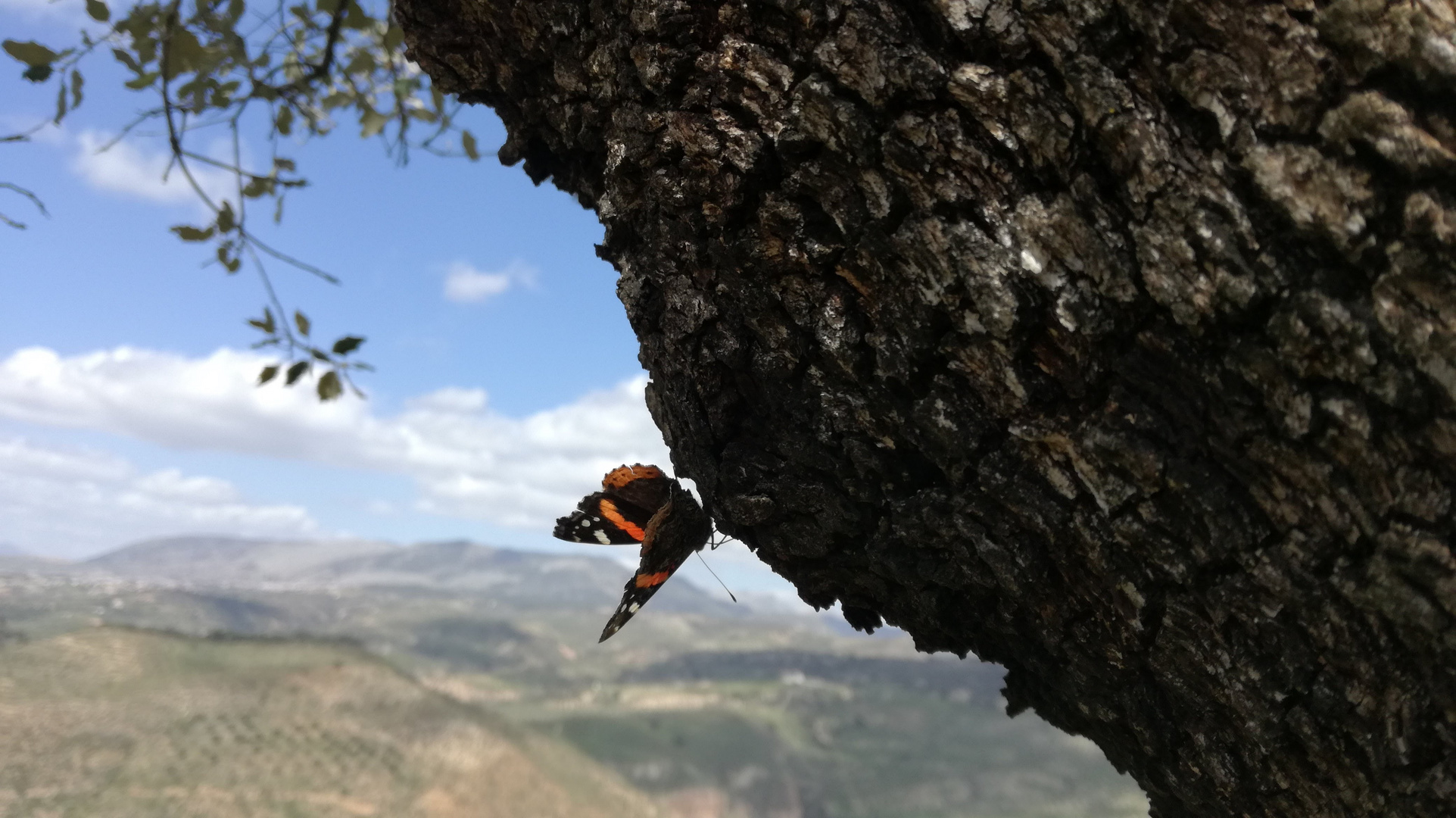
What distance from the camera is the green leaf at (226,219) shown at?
3223 millimetres

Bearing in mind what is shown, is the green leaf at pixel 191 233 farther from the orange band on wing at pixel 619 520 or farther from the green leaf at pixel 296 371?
the orange band on wing at pixel 619 520

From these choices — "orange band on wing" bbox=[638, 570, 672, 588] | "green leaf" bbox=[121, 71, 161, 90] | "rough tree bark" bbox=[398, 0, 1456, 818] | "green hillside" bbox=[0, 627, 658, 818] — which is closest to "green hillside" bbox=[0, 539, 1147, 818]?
"green hillside" bbox=[0, 627, 658, 818]

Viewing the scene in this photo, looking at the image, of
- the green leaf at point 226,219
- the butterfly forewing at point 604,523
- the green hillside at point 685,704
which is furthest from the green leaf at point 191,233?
the green hillside at point 685,704

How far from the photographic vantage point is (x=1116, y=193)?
1.15m

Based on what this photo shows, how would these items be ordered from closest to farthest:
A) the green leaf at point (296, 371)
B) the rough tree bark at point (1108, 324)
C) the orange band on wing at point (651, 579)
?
the rough tree bark at point (1108, 324), the orange band on wing at point (651, 579), the green leaf at point (296, 371)

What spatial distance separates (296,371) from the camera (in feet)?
10.2

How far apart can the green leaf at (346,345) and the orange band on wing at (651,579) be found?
4.83ft

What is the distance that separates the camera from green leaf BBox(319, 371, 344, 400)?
3.19 m

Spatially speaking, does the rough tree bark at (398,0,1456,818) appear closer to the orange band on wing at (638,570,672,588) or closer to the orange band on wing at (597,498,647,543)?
the orange band on wing at (638,570,672,588)

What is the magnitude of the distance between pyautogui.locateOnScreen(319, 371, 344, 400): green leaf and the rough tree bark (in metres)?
2.02

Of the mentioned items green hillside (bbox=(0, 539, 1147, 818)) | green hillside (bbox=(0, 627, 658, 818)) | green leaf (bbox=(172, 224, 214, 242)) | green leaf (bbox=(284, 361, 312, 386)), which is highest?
green leaf (bbox=(172, 224, 214, 242))

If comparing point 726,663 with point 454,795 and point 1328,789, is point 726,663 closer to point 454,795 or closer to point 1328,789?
point 454,795

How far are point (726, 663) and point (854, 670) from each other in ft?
5.82

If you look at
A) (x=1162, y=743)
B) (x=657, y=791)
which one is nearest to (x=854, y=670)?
(x=657, y=791)
